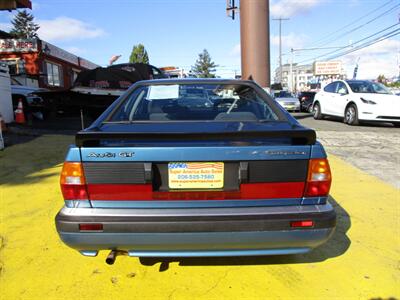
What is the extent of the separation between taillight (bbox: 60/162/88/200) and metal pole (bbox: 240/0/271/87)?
10325 mm

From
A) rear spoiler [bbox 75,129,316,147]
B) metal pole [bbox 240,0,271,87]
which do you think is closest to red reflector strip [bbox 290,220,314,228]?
rear spoiler [bbox 75,129,316,147]

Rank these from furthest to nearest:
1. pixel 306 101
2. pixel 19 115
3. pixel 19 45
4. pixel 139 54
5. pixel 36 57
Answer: pixel 139 54
pixel 36 57
pixel 19 45
pixel 306 101
pixel 19 115

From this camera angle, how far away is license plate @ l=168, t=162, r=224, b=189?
2315 mm

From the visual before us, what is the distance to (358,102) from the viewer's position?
11180 mm

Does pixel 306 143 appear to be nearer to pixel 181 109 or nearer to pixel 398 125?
pixel 181 109

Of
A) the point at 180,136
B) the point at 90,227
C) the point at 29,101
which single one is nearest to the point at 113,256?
the point at 90,227

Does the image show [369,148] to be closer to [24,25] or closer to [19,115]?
[19,115]

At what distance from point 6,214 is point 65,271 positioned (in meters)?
1.62

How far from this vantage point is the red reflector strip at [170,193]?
2.34 meters

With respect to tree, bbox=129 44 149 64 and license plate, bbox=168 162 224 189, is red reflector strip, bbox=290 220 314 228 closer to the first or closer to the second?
license plate, bbox=168 162 224 189

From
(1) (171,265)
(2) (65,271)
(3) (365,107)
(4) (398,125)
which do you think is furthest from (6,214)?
(4) (398,125)

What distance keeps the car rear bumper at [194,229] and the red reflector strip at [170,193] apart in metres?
0.08

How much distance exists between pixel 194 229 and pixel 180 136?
58 centimetres

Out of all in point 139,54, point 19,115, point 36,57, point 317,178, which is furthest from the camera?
point 139,54
